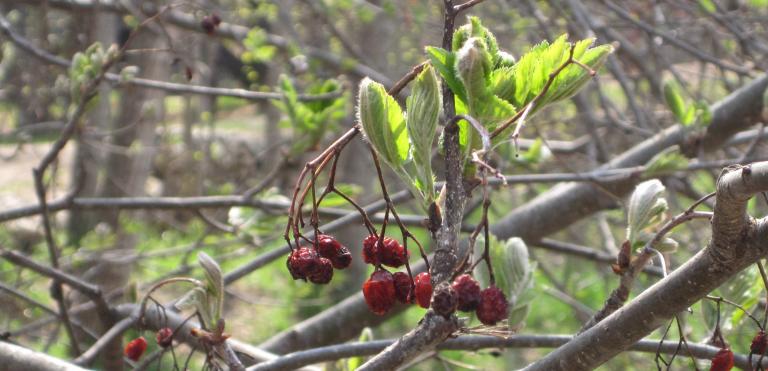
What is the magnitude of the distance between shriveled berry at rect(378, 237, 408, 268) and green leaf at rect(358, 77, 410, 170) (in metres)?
0.15

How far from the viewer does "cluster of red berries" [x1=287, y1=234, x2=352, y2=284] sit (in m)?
1.20

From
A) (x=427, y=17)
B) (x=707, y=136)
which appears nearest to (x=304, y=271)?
(x=707, y=136)

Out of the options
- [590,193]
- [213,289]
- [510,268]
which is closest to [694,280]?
[510,268]

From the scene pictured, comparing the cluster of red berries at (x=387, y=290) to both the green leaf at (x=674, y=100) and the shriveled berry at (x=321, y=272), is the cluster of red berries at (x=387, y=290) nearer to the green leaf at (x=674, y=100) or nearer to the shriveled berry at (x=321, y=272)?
the shriveled berry at (x=321, y=272)

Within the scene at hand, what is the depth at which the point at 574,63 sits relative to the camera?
3.64 ft

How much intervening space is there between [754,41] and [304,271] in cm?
285

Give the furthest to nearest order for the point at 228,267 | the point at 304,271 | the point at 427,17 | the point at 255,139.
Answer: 1. the point at 255,139
2. the point at 228,267
3. the point at 427,17
4. the point at 304,271

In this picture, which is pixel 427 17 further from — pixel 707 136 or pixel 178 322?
pixel 178 322

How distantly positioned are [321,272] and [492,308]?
0.28 m

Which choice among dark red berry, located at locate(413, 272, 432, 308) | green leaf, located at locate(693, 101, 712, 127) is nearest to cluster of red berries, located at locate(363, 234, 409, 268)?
dark red berry, located at locate(413, 272, 432, 308)

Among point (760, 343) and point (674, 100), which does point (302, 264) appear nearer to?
point (760, 343)

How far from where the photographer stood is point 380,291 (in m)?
1.15

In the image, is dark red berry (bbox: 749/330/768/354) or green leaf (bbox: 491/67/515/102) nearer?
green leaf (bbox: 491/67/515/102)

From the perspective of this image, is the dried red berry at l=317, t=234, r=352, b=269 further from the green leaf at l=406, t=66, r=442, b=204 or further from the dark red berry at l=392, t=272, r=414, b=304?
the green leaf at l=406, t=66, r=442, b=204
